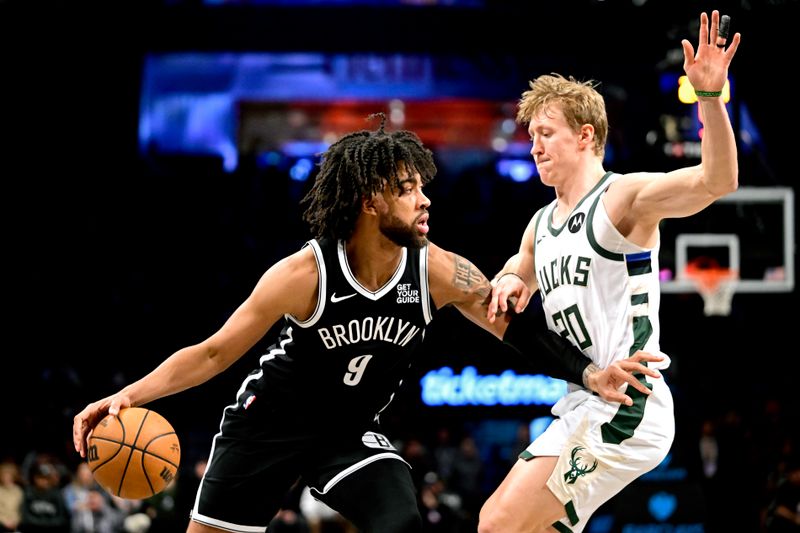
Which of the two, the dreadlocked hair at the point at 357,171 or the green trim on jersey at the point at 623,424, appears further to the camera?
the dreadlocked hair at the point at 357,171

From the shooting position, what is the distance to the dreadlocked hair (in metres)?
4.46

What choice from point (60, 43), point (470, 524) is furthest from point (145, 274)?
point (470, 524)

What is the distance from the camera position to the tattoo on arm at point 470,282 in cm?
452

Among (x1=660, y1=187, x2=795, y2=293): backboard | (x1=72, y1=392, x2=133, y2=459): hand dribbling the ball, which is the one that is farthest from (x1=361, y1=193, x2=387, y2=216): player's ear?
(x1=660, y1=187, x2=795, y2=293): backboard

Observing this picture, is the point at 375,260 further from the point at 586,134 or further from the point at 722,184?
the point at 722,184

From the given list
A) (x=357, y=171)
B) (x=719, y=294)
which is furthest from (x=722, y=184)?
(x=719, y=294)

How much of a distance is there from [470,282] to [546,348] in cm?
44

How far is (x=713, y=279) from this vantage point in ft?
34.4

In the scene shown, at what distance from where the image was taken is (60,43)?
1284 centimetres

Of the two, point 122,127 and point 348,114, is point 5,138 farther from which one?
point 348,114

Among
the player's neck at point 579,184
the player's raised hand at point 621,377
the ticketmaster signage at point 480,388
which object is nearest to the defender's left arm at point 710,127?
the player's neck at point 579,184

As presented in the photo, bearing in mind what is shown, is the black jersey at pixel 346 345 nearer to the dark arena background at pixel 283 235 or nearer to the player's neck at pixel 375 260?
the player's neck at pixel 375 260

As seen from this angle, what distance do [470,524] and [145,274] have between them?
19.2ft

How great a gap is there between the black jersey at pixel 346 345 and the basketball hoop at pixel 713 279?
6.46m
